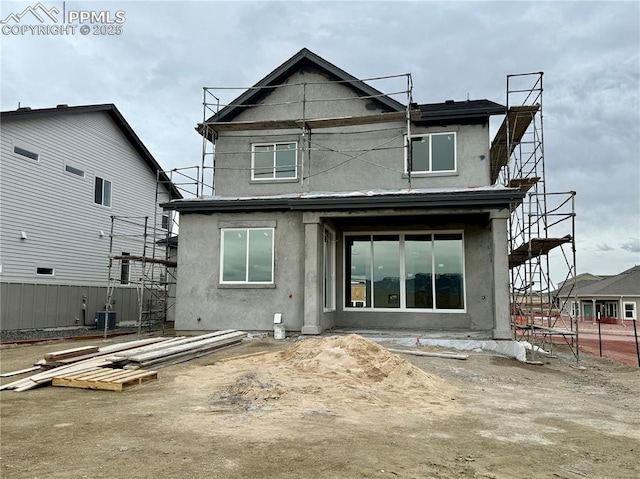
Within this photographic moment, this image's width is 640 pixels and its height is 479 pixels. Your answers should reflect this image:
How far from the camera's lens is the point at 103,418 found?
6145 mm

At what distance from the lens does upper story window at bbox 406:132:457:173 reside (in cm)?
1534

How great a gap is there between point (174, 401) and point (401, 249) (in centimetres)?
972

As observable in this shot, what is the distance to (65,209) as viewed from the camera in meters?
19.4

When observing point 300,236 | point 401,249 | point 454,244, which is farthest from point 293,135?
point 454,244

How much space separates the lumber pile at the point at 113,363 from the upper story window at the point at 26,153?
10248mm

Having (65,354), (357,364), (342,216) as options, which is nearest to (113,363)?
(65,354)

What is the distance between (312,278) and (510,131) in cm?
825

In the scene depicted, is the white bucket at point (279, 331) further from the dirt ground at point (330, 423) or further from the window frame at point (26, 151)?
the window frame at point (26, 151)

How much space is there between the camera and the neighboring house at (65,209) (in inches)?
673

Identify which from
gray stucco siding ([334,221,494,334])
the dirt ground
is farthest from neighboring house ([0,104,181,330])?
the dirt ground

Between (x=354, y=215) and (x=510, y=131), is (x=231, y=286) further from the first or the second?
(x=510, y=131)

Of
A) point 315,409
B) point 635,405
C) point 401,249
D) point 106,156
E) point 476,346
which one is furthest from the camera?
point 106,156

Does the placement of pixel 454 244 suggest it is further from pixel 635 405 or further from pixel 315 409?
pixel 315 409

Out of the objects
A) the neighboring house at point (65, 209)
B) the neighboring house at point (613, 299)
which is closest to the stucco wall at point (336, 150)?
the neighboring house at point (65, 209)
